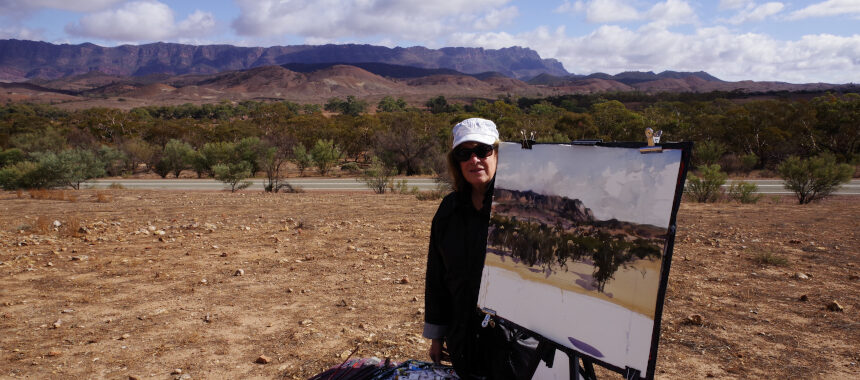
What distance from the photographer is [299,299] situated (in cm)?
473

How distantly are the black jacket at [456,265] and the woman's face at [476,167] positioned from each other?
0.09 meters

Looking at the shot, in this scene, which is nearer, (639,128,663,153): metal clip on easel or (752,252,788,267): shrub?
(639,128,663,153): metal clip on easel

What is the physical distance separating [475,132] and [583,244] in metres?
0.63

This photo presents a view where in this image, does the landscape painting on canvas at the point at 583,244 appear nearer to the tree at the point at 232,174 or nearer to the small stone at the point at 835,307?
the small stone at the point at 835,307

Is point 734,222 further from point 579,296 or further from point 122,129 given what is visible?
point 122,129

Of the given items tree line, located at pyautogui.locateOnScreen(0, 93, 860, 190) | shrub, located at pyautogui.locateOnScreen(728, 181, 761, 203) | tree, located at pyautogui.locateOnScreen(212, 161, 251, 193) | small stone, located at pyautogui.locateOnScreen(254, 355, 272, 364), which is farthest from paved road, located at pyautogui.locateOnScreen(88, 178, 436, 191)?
small stone, located at pyautogui.locateOnScreen(254, 355, 272, 364)

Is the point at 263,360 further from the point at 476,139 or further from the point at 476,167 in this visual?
the point at 476,139

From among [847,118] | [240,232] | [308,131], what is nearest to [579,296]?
[240,232]

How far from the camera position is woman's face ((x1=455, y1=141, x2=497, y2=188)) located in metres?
1.97

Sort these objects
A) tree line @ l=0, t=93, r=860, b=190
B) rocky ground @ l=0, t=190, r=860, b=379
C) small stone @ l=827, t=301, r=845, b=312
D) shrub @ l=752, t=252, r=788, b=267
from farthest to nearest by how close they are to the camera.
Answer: tree line @ l=0, t=93, r=860, b=190, shrub @ l=752, t=252, r=788, b=267, small stone @ l=827, t=301, r=845, b=312, rocky ground @ l=0, t=190, r=860, b=379

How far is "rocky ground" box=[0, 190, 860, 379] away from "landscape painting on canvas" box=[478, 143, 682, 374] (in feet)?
6.04

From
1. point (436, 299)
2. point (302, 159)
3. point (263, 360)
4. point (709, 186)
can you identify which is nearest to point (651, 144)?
point (436, 299)

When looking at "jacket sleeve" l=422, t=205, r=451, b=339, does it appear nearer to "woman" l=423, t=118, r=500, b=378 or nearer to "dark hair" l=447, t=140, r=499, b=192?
"woman" l=423, t=118, r=500, b=378

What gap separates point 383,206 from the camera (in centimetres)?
1195
